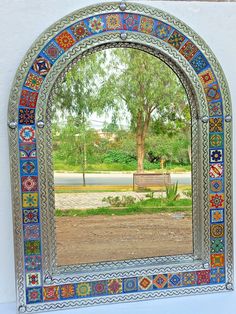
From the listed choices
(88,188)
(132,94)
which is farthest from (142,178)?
(132,94)

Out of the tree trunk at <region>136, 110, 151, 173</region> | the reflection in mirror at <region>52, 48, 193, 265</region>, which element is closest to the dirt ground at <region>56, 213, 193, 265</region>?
the reflection in mirror at <region>52, 48, 193, 265</region>

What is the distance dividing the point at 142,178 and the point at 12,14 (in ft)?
2.36

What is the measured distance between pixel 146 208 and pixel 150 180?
103mm

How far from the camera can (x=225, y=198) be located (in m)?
1.57

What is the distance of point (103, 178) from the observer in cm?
154

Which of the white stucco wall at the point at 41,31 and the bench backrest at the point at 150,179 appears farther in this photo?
the bench backrest at the point at 150,179

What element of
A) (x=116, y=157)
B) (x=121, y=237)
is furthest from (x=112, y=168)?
(x=121, y=237)

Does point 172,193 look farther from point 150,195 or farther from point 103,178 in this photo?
point 103,178

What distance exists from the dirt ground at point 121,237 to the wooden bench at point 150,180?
0.11 meters

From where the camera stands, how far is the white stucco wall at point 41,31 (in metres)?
1.43

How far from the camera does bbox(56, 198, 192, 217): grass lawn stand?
5.08ft

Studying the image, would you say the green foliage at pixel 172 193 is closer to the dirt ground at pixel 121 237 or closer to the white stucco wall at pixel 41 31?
the dirt ground at pixel 121 237

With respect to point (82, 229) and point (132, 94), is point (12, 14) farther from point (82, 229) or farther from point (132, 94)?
point (82, 229)

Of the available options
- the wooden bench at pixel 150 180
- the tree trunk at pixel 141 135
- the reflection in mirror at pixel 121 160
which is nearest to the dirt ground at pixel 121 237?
the reflection in mirror at pixel 121 160
